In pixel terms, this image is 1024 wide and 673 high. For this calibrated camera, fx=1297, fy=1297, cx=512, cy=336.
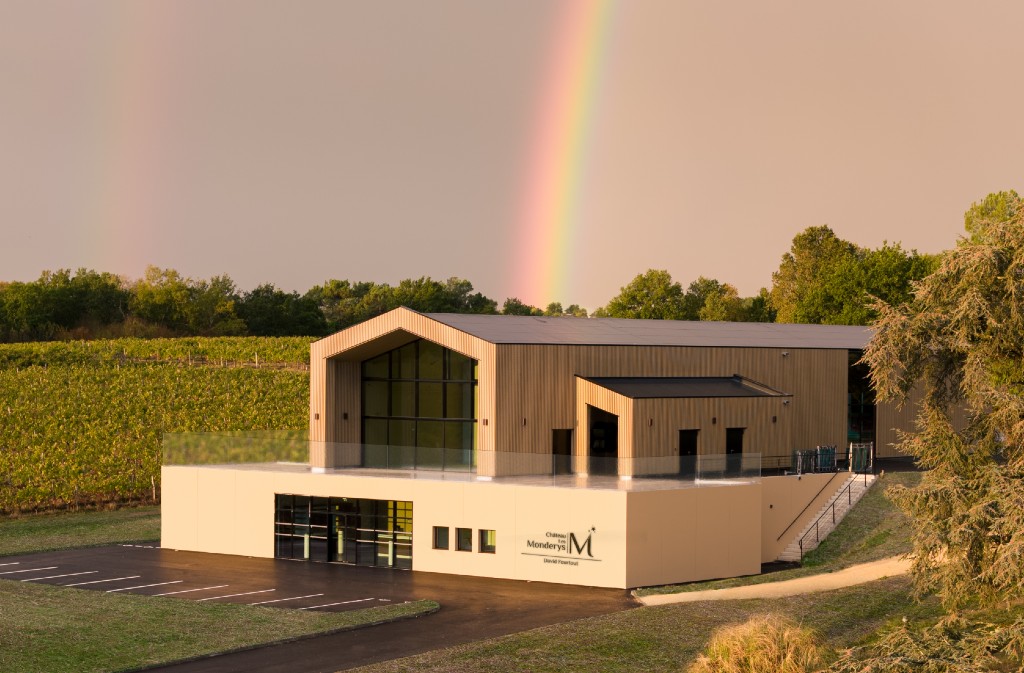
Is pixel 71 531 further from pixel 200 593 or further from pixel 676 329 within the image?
pixel 676 329

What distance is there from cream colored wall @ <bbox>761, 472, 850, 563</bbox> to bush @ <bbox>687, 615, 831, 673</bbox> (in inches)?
534

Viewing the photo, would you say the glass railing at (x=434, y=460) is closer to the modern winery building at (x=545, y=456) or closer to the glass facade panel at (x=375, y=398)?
the modern winery building at (x=545, y=456)

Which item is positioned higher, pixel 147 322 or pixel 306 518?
pixel 147 322

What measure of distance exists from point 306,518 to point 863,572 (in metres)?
15.4

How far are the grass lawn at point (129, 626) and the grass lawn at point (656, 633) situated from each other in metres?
3.65

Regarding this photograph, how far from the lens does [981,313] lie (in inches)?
981

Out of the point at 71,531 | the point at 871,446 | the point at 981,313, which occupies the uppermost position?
the point at 981,313

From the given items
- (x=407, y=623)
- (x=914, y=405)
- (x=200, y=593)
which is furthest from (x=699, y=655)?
(x=914, y=405)

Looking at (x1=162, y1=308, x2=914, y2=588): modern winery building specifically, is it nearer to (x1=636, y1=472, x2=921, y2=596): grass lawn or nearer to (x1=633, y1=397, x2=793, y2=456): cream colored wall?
(x1=633, y1=397, x2=793, y2=456): cream colored wall

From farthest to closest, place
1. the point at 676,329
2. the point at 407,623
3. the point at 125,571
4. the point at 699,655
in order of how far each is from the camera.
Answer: the point at 676,329 < the point at 125,571 < the point at 407,623 < the point at 699,655

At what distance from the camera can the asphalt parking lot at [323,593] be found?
953 inches

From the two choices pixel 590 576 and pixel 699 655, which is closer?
pixel 699 655

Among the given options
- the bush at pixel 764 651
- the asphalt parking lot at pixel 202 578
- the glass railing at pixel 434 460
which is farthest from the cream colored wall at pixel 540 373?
the bush at pixel 764 651

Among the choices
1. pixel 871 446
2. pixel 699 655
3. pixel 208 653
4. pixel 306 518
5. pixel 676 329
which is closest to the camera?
pixel 699 655
